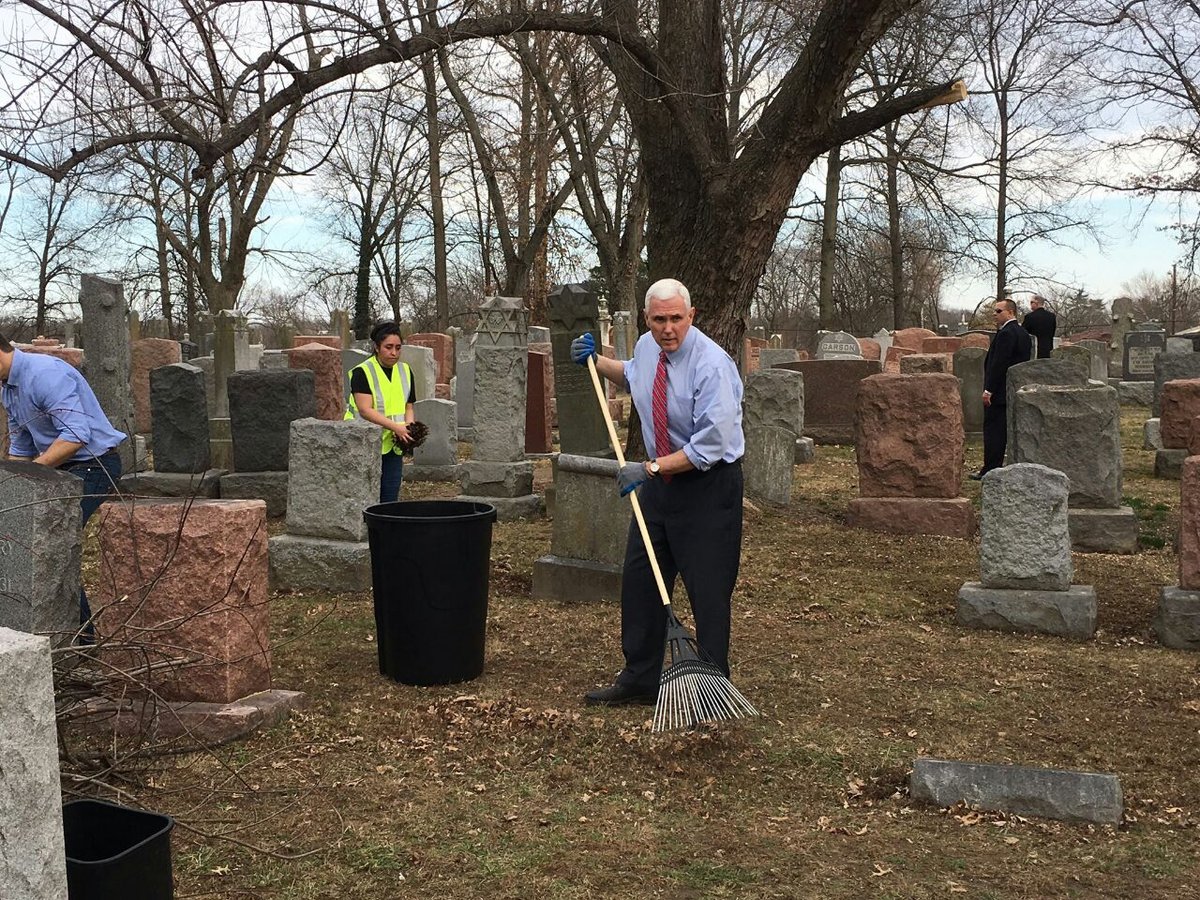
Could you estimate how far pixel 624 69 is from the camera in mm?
11109

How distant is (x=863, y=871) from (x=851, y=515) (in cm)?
671

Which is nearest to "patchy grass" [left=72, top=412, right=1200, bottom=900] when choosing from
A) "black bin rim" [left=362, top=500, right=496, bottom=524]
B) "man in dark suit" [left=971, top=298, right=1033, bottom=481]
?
"black bin rim" [left=362, top=500, right=496, bottom=524]

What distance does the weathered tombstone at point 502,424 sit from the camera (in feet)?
35.9

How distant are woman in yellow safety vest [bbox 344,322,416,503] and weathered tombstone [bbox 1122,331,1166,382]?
20.4 m

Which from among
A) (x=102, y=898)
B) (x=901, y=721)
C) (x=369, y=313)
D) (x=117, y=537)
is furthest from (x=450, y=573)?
(x=369, y=313)

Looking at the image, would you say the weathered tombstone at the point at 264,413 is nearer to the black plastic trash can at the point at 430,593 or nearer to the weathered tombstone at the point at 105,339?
the weathered tombstone at the point at 105,339

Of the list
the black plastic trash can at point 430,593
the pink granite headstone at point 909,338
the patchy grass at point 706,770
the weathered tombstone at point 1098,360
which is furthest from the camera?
the pink granite headstone at point 909,338

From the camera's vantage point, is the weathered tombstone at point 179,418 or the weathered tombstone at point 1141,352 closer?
the weathered tombstone at point 179,418

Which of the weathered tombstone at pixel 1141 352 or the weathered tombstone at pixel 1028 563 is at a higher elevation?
the weathered tombstone at pixel 1141 352

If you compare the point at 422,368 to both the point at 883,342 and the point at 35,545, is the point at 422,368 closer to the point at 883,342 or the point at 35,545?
the point at 35,545

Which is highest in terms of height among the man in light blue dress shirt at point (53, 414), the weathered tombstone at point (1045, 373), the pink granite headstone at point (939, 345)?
the pink granite headstone at point (939, 345)

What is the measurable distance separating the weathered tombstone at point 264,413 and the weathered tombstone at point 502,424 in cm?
167

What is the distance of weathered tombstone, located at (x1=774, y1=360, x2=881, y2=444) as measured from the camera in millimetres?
16938

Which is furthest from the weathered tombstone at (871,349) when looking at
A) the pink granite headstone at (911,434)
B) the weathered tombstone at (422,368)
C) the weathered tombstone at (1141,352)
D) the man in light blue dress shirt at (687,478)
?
the man in light blue dress shirt at (687,478)
